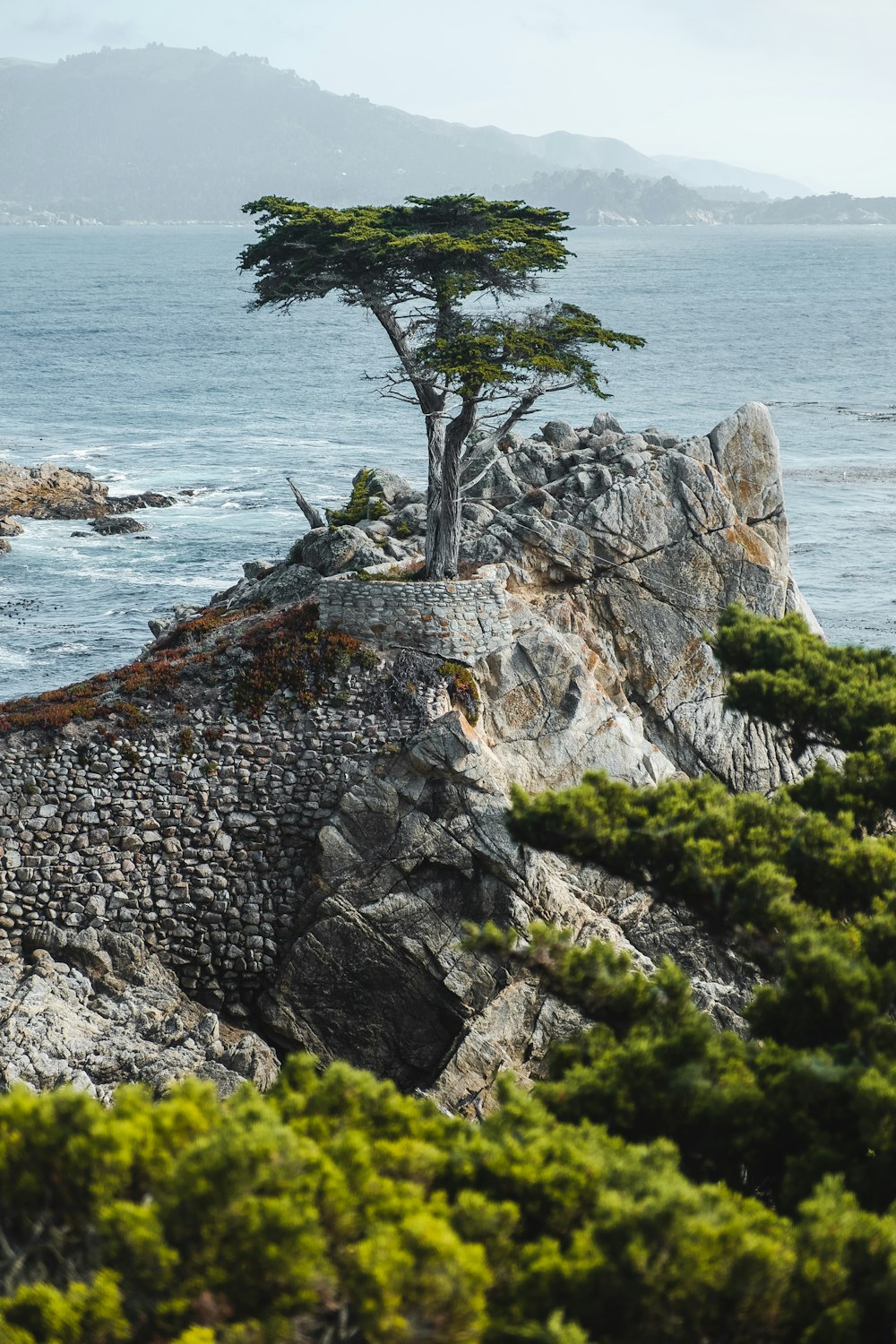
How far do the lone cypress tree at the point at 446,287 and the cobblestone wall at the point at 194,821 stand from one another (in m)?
5.62

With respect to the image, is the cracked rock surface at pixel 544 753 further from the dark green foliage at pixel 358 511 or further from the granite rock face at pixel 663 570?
the dark green foliage at pixel 358 511

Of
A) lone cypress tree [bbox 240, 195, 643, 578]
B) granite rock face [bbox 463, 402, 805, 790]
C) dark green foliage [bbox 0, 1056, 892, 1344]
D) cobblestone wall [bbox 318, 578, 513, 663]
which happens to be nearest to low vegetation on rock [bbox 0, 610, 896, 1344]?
dark green foliage [bbox 0, 1056, 892, 1344]

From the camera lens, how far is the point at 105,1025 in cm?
2064

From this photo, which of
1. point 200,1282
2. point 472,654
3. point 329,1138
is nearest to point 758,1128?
point 329,1138

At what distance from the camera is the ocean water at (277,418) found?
50906mm

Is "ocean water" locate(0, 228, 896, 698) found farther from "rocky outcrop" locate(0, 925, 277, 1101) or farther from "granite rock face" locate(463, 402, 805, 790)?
"rocky outcrop" locate(0, 925, 277, 1101)

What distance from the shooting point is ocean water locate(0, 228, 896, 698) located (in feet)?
167

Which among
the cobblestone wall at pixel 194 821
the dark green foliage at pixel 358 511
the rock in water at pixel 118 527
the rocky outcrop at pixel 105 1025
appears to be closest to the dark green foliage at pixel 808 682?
the cobblestone wall at pixel 194 821

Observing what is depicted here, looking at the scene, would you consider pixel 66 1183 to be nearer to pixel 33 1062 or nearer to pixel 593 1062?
pixel 593 1062

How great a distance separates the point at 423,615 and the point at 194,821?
6415 mm

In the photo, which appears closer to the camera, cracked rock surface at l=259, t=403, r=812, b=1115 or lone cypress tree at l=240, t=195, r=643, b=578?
cracked rock surface at l=259, t=403, r=812, b=1115

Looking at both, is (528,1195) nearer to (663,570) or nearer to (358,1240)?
(358,1240)

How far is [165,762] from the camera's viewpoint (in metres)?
24.2

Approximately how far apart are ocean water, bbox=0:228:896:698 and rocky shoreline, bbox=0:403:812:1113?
722 inches
